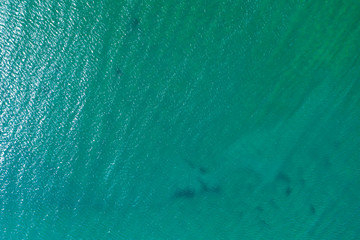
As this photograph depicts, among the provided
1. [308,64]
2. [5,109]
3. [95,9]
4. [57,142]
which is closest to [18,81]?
[5,109]

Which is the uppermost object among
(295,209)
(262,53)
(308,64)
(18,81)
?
(18,81)

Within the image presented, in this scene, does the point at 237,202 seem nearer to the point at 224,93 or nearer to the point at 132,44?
the point at 224,93

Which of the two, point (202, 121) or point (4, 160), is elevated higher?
point (4, 160)

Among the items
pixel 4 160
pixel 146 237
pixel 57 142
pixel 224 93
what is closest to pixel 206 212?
pixel 146 237

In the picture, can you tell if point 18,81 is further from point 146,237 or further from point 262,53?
point 262,53

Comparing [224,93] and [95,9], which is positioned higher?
[95,9]

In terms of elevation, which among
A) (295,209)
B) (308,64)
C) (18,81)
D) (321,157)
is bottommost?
(295,209)
